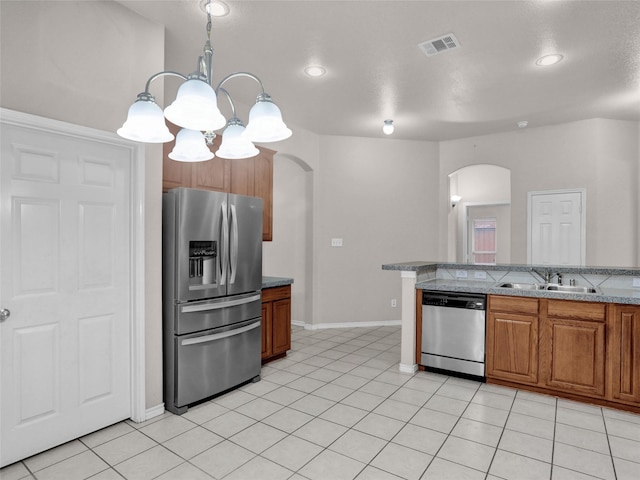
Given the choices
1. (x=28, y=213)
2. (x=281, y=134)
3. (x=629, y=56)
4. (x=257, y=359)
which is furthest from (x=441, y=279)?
(x=28, y=213)

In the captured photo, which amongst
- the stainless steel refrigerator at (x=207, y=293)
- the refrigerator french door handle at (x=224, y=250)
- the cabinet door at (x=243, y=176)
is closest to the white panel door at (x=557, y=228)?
the cabinet door at (x=243, y=176)

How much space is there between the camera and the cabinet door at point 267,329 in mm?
3975

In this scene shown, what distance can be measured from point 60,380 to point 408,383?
2.79 metres

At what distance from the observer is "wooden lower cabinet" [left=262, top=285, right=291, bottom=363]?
13.1 ft

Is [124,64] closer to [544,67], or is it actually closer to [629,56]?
[544,67]

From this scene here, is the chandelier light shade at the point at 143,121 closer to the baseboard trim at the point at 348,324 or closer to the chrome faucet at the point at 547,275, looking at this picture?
the chrome faucet at the point at 547,275

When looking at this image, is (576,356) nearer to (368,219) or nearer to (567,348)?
(567,348)

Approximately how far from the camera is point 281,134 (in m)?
1.75

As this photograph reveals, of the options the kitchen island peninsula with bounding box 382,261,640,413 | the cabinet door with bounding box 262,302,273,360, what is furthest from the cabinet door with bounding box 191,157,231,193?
the kitchen island peninsula with bounding box 382,261,640,413

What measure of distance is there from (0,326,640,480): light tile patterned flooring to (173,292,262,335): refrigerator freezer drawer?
0.65m

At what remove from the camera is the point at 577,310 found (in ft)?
10.1

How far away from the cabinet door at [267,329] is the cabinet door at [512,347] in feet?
7.17

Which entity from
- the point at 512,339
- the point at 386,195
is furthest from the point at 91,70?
the point at 386,195

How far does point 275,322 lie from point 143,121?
293 cm
